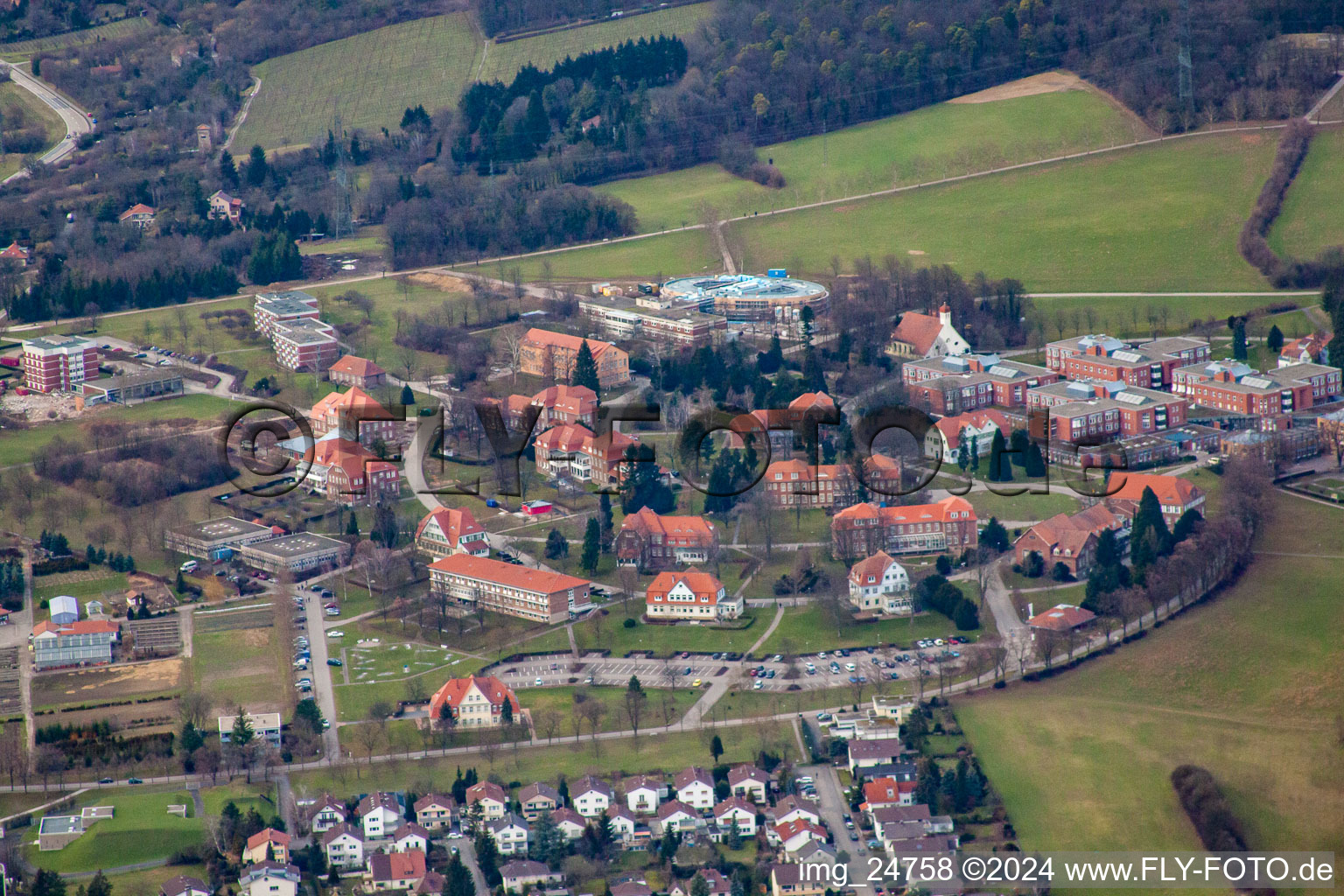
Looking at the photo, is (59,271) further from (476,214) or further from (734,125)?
(734,125)

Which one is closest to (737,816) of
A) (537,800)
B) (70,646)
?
(537,800)

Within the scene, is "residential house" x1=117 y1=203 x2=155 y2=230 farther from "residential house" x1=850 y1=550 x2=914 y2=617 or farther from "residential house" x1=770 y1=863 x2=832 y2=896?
"residential house" x1=770 y1=863 x2=832 y2=896

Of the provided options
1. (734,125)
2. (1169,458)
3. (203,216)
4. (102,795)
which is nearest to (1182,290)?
(1169,458)

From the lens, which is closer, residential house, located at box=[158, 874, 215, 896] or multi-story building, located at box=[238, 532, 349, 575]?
residential house, located at box=[158, 874, 215, 896]

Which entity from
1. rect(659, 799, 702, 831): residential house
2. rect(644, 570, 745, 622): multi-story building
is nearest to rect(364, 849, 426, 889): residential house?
rect(659, 799, 702, 831): residential house

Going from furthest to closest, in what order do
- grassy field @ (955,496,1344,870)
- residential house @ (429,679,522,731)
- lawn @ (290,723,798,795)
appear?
residential house @ (429,679,522,731)
lawn @ (290,723,798,795)
grassy field @ (955,496,1344,870)

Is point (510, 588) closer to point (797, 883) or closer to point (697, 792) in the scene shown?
point (697, 792)
